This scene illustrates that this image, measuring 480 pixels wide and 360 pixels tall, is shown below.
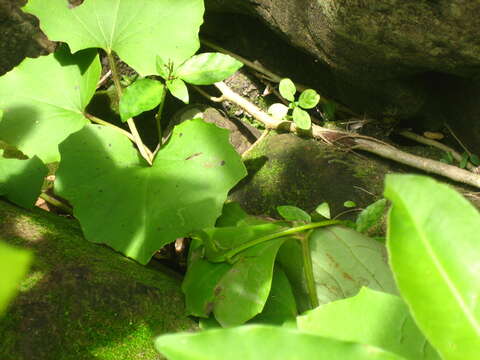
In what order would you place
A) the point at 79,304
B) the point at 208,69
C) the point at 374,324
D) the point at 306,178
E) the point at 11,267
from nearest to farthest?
the point at 11,267
the point at 374,324
the point at 79,304
the point at 208,69
the point at 306,178

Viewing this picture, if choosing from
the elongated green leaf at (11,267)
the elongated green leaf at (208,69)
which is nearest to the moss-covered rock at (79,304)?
the elongated green leaf at (208,69)

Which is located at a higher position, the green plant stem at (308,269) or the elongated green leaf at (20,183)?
the elongated green leaf at (20,183)

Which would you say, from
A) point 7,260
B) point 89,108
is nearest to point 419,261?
point 7,260

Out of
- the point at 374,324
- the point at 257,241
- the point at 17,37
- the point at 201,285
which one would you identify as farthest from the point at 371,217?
the point at 17,37

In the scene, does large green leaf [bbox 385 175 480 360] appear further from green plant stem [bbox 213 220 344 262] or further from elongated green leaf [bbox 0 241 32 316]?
green plant stem [bbox 213 220 344 262]

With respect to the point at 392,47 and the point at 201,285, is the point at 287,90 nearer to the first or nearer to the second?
the point at 392,47

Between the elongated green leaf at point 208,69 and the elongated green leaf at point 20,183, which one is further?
the elongated green leaf at point 208,69

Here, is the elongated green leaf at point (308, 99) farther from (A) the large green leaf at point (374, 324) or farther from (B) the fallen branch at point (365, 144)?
(A) the large green leaf at point (374, 324)
